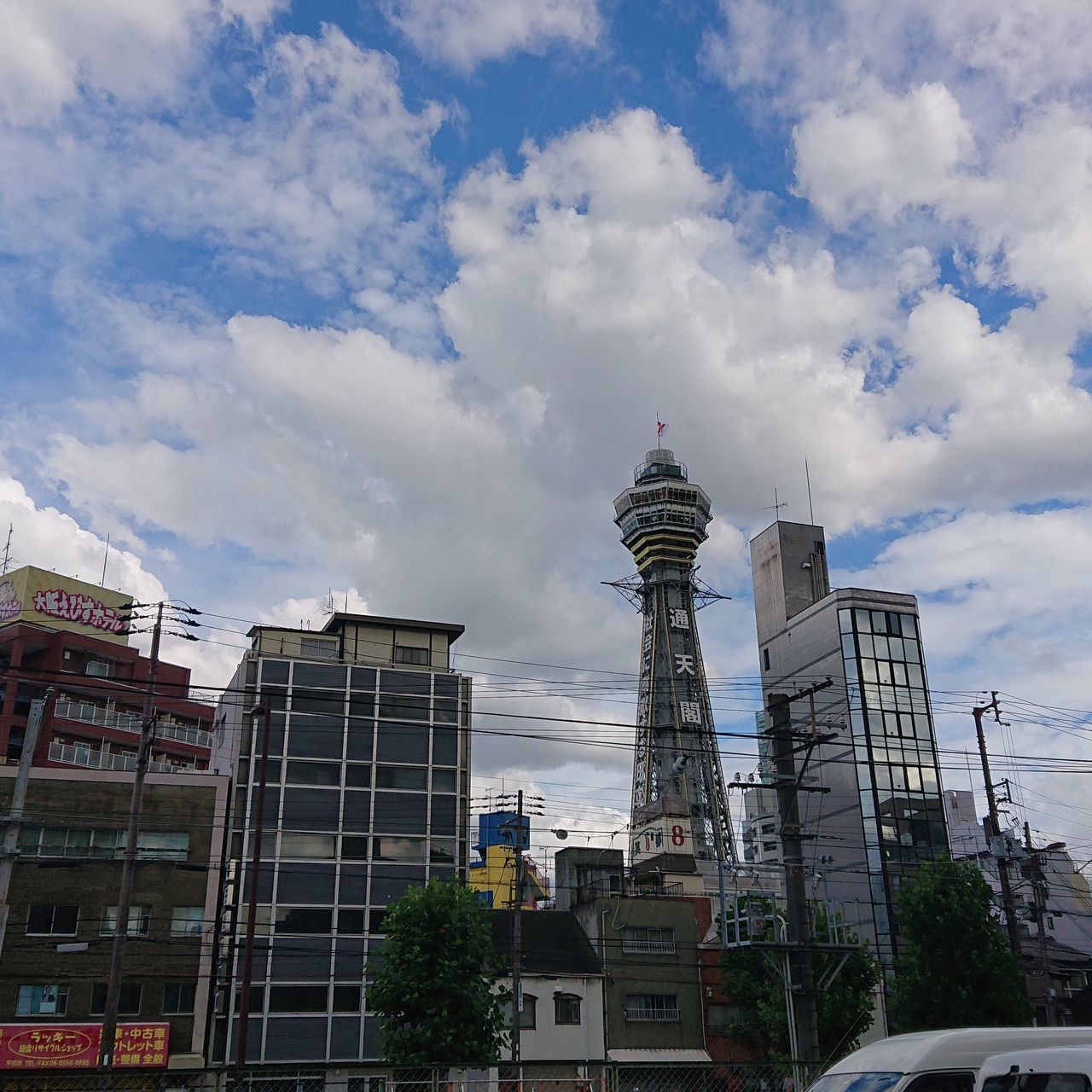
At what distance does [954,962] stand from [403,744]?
101 feet

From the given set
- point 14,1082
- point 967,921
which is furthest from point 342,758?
point 14,1082

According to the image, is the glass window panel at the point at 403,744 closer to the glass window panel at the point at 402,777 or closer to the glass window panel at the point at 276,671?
the glass window panel at the point at 402,777

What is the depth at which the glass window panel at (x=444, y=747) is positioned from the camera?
6010 centimetres

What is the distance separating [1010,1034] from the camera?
13773mm

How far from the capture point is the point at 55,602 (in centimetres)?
8162

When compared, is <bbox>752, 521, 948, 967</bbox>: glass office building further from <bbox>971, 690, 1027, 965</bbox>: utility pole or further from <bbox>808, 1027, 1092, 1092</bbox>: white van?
<bbox>808, 1027, 1092, 1092</bbox>: white van

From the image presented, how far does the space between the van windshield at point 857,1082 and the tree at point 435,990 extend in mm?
21674

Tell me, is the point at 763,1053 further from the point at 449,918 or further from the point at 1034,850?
the point at 449,918

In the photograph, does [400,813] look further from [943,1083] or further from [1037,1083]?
[1037,1083]

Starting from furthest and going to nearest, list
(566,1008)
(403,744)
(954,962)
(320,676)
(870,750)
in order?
(870,750), (320,676), (403,744), (566,1008), (954,962)

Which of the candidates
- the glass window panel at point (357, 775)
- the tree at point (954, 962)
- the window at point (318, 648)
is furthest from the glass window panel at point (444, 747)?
the tree at point (954, 962)

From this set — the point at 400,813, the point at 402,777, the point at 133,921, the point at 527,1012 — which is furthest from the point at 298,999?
the point at 527,1012

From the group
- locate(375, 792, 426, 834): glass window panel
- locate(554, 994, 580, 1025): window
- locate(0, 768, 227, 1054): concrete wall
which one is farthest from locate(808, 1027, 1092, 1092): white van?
locate(375, 792, 426, 834): glass window panel

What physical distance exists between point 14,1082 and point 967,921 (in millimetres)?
36791
